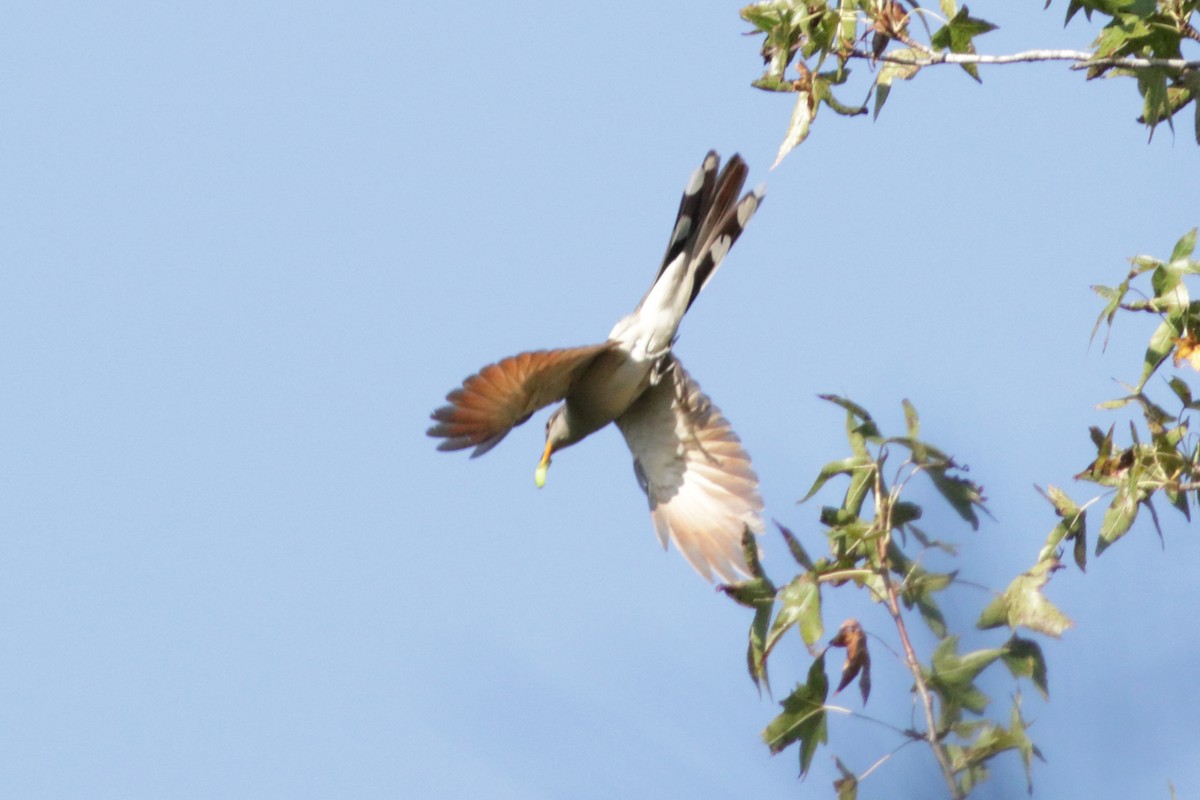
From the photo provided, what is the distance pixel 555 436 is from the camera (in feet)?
21.0

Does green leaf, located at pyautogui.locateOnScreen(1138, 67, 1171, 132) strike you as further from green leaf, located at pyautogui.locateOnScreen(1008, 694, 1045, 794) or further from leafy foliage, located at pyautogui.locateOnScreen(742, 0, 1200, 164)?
green leaf, located at pyautogui.locateOnScreen(1008, 694, 1045, 794)

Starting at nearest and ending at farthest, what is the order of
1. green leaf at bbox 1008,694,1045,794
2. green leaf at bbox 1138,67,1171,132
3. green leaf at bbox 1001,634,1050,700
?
green leaf at bbox 1008,694,1045,794, green leaf at bbox 1001,634,1050,700, green leaf at bbox 1138,67,1171,132

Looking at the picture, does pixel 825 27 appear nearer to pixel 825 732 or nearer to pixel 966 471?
pixel 966 471

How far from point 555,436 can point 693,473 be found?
63 centimetres

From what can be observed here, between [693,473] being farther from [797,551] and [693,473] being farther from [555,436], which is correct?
[797,551]

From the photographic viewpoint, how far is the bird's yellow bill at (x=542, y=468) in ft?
20.2

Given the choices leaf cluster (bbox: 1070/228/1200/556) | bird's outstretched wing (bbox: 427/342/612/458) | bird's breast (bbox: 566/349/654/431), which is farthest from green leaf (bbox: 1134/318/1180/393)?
bird's breast (bbox: 566/349/654/431)

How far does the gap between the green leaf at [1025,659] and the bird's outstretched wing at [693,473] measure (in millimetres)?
2972

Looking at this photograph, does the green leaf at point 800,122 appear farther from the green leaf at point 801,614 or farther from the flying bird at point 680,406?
the flying bird at point 680,406

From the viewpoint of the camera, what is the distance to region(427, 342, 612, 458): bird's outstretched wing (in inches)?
204

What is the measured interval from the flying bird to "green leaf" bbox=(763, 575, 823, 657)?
247cm

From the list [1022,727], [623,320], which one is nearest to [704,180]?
[623,320]

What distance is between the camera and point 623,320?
6305mm

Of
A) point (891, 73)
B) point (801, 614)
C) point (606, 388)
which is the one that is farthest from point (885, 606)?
point (606, 388)
